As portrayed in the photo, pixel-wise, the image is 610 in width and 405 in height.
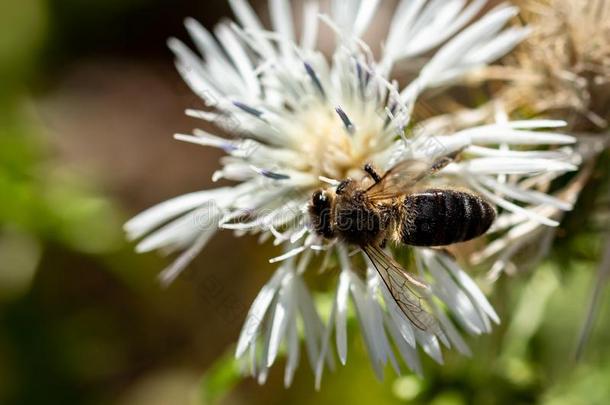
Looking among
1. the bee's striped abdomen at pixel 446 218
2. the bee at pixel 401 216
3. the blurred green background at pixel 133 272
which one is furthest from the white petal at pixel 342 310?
the blurred green background at pixel 133 272

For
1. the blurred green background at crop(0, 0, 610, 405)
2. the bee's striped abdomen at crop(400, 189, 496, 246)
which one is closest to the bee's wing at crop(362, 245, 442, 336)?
the bee's striped abdomen at crop(400, 189, 496, 246)

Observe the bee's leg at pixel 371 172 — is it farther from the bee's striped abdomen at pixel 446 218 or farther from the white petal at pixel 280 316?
the white petal at pixel 280 316

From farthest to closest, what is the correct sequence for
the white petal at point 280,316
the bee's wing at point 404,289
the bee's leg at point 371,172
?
the bee's leg at point 371,172
the white petal at point 280,316
the bee's wing at point 404,289

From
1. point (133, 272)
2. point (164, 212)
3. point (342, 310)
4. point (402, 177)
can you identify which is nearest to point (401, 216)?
point (402, 177)

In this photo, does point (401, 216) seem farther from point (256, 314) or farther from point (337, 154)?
point (256, 314)

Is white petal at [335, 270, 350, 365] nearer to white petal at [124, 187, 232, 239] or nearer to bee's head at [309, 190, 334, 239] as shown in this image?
bee's head at [309, 190, 334, 239]

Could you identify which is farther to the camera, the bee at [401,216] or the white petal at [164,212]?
the white petal at [164,212]

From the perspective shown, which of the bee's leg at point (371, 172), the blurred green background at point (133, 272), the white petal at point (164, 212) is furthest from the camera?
the blurred green background at point (133, 272)
